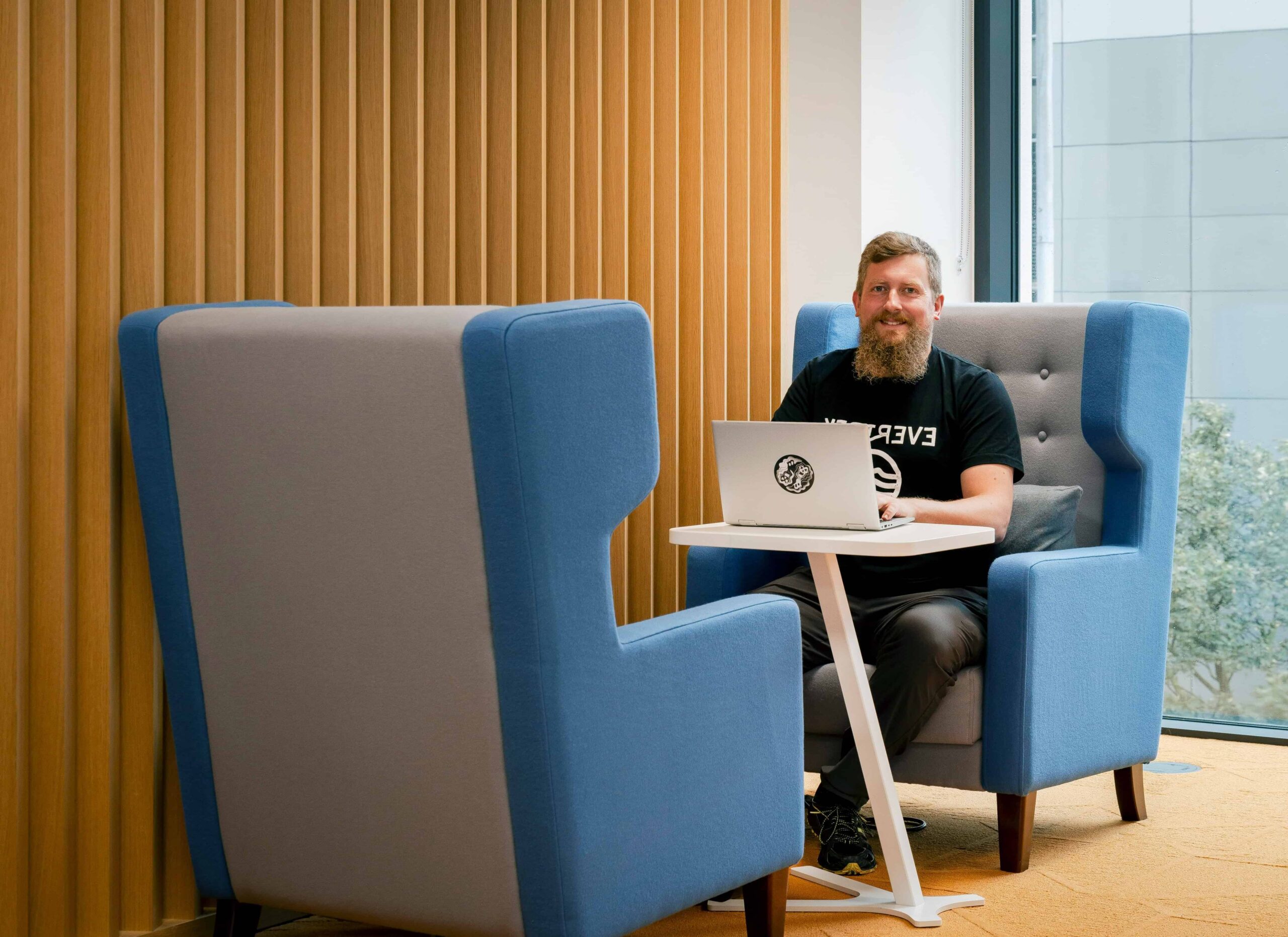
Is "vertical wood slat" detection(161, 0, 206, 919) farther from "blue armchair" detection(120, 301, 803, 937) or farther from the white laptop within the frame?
the white laptop

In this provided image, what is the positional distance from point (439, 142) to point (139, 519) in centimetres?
96

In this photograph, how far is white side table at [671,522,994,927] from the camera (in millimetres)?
2322

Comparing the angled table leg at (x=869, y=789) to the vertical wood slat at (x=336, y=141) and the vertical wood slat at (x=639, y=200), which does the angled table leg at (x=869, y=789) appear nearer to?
the vertical wood slat at (x=639, y=200)

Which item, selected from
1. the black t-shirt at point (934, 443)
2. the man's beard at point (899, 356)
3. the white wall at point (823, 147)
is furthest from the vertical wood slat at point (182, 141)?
the white wall at point (823, 147)

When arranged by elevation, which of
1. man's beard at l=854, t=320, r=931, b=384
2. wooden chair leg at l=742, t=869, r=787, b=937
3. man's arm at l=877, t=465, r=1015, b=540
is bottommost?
wooden chair leg at l=742, t=869, r=787, b=937

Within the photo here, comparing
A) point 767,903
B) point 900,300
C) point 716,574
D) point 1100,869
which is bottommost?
point 1100,869

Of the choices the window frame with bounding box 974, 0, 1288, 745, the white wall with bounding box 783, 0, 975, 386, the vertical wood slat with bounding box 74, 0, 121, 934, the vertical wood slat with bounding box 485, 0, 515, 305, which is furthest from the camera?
the window frame with bounding box 974, 0, 1288, 745

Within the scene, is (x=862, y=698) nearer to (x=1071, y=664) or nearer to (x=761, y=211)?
(x=1071, y=664)

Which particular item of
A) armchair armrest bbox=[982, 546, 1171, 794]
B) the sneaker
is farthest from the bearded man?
armchair armrest bbox=[982, 546, 1171, 794]

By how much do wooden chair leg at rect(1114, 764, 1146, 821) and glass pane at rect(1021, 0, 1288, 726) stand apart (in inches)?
47.7

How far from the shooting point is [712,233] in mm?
3496

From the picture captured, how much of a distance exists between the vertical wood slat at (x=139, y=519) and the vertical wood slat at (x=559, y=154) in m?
1.00

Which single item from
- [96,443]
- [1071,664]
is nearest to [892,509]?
[1071,664]

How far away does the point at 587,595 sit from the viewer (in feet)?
5.88
